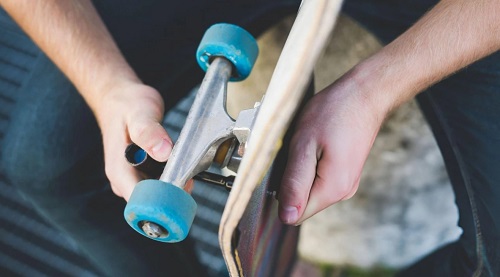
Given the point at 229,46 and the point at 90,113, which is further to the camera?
the point at 90,113

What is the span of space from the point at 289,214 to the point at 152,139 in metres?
0.19

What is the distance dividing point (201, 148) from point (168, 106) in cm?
40

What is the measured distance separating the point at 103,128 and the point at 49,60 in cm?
20

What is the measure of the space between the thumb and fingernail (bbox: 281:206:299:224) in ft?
0.51

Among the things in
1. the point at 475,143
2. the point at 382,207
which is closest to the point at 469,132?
the point at 475,143

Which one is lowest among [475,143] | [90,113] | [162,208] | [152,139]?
[162,208]

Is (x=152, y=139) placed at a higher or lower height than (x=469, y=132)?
lower

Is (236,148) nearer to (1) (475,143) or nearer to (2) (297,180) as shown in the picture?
(2) (297,180)

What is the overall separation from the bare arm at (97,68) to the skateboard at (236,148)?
0.08 metres

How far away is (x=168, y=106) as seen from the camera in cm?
96

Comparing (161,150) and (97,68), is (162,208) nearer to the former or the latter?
(161,150)

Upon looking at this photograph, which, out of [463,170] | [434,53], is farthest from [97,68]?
[463,170]

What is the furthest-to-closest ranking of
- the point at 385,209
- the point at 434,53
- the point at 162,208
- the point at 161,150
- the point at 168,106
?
the point at 385,209
the point at 168,106
the point at 434,53
the point at 161,150
the point at 162,208

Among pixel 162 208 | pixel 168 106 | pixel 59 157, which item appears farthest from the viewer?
pixel 168 106
